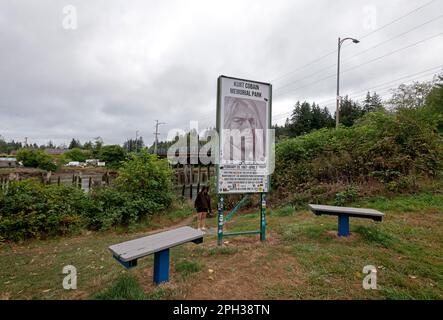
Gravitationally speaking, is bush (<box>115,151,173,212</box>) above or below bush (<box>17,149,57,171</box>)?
below

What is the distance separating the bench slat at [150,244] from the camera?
2387mm

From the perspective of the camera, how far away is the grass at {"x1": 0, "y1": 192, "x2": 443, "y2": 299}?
2432mm

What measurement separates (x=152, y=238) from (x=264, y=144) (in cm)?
258

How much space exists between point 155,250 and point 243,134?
249cm

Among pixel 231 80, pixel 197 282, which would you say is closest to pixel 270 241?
pixel 197 282

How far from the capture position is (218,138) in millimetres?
3842

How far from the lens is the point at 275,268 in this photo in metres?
2.99

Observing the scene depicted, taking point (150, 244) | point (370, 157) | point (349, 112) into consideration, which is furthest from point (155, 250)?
point (349, 112)

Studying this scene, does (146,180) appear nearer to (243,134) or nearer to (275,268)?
(243,134)

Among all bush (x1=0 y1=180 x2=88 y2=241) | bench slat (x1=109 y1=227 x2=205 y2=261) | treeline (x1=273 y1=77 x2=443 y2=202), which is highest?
treeline (x1=273 y1=77 x2=443 y2=202)

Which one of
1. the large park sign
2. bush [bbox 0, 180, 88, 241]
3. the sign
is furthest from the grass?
bush [bbox 0, 180, 88, 241]

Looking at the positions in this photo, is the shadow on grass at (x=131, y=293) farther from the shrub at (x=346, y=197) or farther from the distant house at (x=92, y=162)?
the distant house at (x=92, y=162)

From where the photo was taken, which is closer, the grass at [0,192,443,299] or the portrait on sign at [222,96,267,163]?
the grass at [0,192,443,299]

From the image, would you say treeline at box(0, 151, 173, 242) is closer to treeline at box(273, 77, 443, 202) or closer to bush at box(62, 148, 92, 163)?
treeline at box(273, 77, 443, 202)
